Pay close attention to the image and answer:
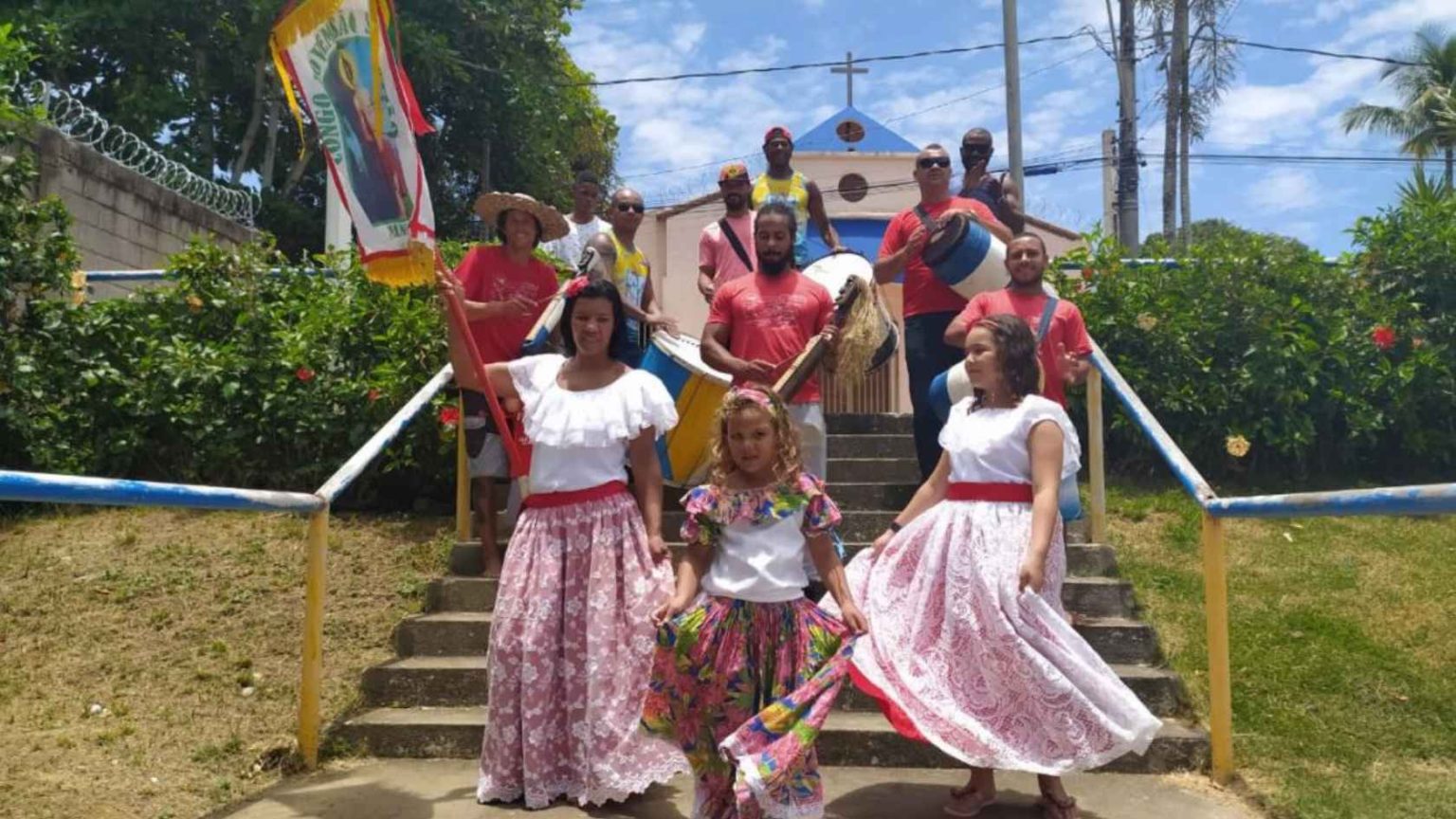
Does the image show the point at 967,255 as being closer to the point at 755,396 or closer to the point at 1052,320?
the point at 1052,320

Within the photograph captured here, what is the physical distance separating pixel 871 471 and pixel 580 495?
129 inches

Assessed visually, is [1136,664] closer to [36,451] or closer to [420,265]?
[420,265]

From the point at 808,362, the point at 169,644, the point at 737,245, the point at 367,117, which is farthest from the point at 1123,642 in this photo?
the point at 169,644

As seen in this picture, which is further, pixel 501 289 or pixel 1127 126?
pixel 1127 126

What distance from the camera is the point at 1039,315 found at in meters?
4.79

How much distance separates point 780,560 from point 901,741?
1.42 metres

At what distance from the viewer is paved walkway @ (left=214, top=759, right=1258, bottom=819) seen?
3.87 metres

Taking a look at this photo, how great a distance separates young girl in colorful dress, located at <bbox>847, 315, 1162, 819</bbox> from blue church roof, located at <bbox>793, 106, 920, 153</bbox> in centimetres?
1595

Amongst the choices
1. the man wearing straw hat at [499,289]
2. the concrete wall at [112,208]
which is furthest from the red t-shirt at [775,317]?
the concrete wall at [112,208]

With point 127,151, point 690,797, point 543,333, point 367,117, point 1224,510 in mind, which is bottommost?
point 690,797

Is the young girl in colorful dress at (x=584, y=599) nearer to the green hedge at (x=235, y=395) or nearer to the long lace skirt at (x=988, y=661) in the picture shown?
the long lace skirt at (x=988, y=661)

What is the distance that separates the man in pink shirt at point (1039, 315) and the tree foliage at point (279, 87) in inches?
528

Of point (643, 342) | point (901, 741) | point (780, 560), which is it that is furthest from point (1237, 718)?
point (643, 342)

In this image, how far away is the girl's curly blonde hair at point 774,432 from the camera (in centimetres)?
345
